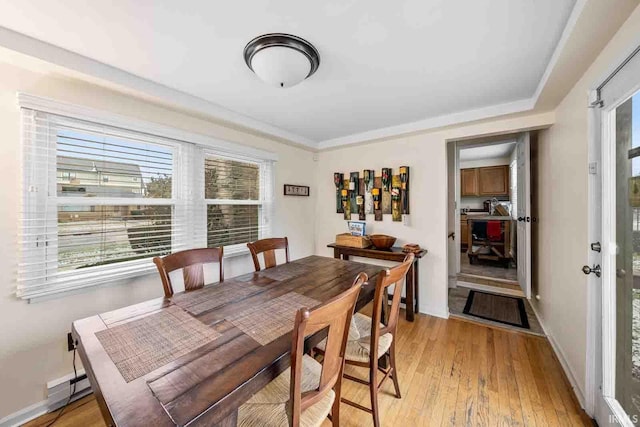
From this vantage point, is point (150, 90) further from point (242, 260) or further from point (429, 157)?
point (429, 157)

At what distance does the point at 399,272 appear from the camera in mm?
1368

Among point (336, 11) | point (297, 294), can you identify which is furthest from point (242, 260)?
point (336, 11)

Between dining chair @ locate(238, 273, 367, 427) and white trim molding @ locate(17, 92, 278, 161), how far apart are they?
6.95 ft

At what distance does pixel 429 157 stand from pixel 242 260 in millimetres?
2535

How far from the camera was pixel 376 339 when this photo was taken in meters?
1.36

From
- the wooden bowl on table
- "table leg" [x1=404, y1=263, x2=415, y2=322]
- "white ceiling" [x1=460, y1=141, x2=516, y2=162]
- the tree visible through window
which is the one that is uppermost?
"white ceiling" [x1=460, y1=141, x2=516, y2=162]

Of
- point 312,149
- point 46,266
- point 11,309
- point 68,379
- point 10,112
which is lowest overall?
point 68,379

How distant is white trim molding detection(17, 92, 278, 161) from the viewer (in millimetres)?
1571

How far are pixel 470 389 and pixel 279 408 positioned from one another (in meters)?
1.50

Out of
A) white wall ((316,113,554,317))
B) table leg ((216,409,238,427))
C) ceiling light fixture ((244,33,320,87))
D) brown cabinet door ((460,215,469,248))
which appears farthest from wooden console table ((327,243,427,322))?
brown cabinet door ((460,215,469,248))

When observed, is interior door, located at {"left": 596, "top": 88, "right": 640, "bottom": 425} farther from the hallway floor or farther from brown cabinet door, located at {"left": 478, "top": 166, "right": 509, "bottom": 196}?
brown cabinet door, located at {"left": 478, "top": 166, "right": 509, "bottom": 196}

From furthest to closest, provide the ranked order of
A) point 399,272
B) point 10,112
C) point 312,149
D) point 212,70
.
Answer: point 312,149 → point 212,70 → point 10,112 → point 399,272

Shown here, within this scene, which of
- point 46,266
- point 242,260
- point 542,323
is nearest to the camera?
point 46,266

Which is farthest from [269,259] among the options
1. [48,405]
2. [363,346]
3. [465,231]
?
[465,231]
